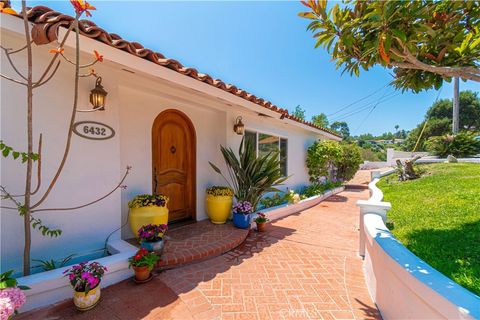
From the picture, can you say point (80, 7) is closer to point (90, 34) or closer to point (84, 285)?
point (90, 34)

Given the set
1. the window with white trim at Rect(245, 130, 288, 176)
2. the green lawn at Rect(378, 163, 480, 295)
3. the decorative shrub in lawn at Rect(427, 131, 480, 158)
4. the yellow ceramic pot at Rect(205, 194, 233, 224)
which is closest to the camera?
the green lawn at Rect(378, 163, 480, 295)

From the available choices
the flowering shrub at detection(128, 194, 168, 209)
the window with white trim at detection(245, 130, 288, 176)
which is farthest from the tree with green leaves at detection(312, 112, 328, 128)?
the flowering shrub at detection(128, 194, 168, 209)

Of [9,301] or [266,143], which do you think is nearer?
[9,301]

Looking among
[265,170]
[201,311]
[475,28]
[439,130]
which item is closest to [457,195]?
[475,28]

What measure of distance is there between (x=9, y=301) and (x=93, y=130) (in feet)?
7.69

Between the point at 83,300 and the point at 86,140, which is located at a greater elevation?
the point at 86,140

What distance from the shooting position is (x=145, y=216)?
3.76 metres

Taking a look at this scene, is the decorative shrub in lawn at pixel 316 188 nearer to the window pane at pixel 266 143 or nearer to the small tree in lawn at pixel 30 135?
the window pane at pixel 266 143

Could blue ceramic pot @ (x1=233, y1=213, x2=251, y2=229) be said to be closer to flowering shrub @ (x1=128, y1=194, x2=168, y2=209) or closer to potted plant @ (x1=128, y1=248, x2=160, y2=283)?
flowering shrub @ (x1=128, y1=194, x2=168, y2=209)

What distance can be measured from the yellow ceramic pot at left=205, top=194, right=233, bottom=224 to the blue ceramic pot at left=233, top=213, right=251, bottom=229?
1.19 feet

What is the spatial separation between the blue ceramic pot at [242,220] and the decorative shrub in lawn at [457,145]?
1632cm

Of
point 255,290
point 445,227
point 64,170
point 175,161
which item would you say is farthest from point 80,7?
point 445,227

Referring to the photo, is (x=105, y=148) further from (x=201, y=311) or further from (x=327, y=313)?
(x=327, y=313)

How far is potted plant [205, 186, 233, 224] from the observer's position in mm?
5113
